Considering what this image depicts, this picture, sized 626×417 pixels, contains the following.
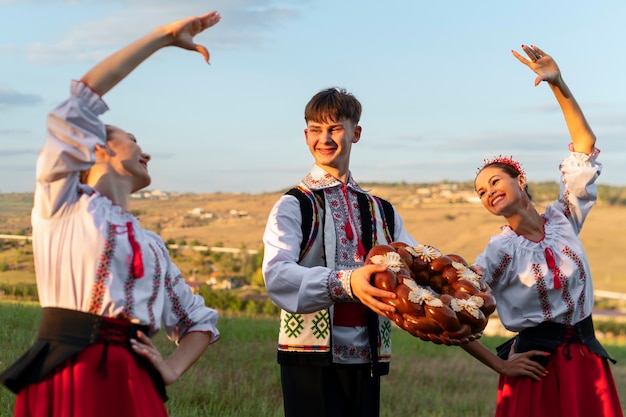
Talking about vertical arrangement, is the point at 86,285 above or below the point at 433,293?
above

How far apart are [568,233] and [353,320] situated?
150 cm

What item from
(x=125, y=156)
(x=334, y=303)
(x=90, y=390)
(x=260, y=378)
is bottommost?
(x=260, y=378)

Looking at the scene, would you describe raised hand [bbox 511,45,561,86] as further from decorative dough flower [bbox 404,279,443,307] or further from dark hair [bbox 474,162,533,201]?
decorative dough flower [bbox 404,279,443,307]

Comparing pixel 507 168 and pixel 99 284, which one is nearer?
pixel 99 284

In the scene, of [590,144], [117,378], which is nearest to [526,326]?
[590,144]

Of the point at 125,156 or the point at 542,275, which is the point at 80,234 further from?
the point at 542,275

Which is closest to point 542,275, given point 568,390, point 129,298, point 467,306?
point 568,390

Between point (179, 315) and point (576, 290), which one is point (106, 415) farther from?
point (576, 290)

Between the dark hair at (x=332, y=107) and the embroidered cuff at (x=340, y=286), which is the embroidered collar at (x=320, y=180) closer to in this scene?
the dark hair at (x=332, y=107)

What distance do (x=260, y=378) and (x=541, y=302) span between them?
4998 millimetres

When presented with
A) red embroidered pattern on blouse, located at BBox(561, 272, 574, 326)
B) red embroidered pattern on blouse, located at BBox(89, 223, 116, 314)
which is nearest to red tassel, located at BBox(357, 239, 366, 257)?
red embroidered pattern on blouse, located at BBox(561, 272, 574, 326)

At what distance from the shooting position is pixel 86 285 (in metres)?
2.83

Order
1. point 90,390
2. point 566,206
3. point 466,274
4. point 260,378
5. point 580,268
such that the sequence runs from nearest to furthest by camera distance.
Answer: point 90,390
point 466,274
point 580,268
point 566,206
point 260,378

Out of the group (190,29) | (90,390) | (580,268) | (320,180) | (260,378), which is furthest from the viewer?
(260,378)
